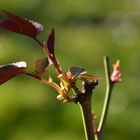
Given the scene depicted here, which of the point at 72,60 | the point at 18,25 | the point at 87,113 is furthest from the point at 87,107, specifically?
the point at 72,60

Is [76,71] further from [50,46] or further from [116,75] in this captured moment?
[116,75]

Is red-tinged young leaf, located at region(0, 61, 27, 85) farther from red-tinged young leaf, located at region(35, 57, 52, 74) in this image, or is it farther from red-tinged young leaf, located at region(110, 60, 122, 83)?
red-tinged young leaf, located at region(110, 60, 122, 83)

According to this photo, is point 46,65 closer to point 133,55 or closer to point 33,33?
point 33,33

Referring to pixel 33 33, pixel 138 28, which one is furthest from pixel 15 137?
pixel 33 33

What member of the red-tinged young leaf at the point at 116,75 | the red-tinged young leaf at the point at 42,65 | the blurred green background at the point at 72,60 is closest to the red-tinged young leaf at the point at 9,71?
the red-tinged young leaf at the point at 42,65

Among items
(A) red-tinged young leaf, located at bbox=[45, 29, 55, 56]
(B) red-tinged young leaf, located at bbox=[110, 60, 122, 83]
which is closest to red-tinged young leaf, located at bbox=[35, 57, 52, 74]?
(A) red-tinged young leaf, located at bbox=[45, 29, 55, 56]
